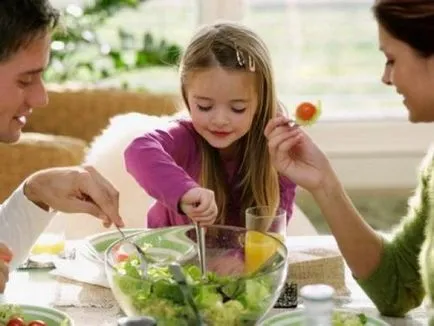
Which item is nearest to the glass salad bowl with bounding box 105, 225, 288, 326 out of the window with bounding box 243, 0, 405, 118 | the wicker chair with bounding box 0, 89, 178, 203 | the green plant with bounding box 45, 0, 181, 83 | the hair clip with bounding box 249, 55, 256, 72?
the hair clip with bounding box 249, 55, 256, 72

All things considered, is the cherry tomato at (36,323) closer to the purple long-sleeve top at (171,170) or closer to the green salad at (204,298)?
the green salad at (204,298)

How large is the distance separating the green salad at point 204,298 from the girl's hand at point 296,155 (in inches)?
Answer: 16.0

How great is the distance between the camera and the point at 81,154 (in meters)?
3.37

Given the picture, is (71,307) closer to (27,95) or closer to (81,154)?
(27,95)

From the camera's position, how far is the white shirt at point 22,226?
85.8 inches

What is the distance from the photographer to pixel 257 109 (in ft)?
7.98

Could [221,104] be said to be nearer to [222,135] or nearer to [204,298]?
[222,135]

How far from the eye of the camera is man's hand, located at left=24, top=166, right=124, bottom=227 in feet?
6.51

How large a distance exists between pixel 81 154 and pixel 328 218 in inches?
58.6

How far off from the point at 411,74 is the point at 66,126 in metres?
2.00

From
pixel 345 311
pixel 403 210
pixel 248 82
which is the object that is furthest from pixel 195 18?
pixel 345 311

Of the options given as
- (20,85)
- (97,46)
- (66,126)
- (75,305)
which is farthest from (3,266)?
(97,46)

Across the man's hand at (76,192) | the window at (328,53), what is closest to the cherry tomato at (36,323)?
the man's hand at (76,192)

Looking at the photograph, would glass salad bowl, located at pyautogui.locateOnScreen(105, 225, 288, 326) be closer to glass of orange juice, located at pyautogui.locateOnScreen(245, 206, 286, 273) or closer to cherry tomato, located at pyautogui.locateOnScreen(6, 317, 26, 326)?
glass of orange juice, located at pyautogui.locateOnScreen(245, 206, 286, 273)
